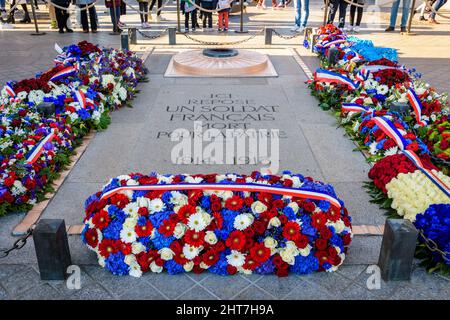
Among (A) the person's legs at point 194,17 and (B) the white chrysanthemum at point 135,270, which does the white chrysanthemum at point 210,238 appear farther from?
(A) the person's legs at point 194,17

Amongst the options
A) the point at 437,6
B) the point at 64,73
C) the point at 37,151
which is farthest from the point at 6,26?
the point at 437,6

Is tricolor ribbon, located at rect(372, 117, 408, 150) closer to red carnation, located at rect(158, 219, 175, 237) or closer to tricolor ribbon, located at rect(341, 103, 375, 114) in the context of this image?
tricolor ribbon, located at rect(341, 103, 375, 114)

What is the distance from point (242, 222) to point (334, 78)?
3.81 meters

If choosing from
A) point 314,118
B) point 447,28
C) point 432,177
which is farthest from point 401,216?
point 447,28

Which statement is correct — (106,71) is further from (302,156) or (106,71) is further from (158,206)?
(158,206)

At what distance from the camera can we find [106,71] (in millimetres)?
6371

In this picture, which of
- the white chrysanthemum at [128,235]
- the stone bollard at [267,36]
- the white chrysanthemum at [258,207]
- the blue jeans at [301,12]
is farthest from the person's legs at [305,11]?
the white chrysanthemum at [128,235]

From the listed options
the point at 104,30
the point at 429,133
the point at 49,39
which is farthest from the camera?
the point at 104,30

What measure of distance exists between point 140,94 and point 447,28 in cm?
978

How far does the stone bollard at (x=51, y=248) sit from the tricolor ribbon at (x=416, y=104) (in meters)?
3.77

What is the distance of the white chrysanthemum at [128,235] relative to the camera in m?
2.94

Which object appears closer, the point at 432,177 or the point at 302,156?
the point at 432,177
